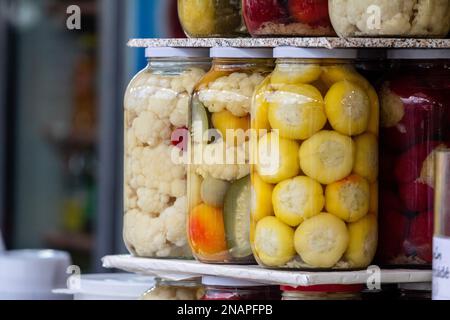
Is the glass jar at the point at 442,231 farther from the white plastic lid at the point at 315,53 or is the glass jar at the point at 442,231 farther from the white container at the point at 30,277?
the white container at the point at 30,277

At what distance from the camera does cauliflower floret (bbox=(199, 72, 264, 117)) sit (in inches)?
46.3

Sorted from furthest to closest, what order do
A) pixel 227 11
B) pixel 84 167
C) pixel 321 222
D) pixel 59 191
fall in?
1. pixel 59 191
2. pixel 84 167
3. pixel 227 11
4. pixel 321 222

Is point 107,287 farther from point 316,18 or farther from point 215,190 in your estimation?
point 316,18

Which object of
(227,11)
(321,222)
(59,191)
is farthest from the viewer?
(59,191)

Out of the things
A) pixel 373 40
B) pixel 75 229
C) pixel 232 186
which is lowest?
pixel 75 229

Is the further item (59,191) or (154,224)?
(59,191)

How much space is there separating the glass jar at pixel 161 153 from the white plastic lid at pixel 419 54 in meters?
0.24

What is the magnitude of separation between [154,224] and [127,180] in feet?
0.23

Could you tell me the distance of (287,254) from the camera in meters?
1.11

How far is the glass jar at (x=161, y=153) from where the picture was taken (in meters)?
1.25

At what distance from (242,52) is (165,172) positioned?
6.8 inches
